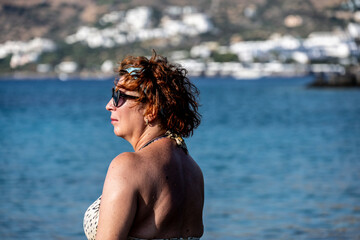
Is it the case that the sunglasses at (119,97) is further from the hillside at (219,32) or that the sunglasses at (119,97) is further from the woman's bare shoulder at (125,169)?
the hillside at (219,32)

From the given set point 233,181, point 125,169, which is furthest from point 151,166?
point 233,181

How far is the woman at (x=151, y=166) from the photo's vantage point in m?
1.90

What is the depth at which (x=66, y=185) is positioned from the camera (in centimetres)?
1259

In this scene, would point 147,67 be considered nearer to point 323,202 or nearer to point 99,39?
point 323,202

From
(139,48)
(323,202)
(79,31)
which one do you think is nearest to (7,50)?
(79,31)

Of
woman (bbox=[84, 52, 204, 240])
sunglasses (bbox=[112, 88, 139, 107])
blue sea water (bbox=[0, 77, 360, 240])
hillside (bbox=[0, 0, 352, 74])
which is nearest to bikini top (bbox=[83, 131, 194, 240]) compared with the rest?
woman (bbox=[84, 52, 204, 240])

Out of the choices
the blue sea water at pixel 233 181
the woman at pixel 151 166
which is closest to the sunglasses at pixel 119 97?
the woman at pixel 151 166

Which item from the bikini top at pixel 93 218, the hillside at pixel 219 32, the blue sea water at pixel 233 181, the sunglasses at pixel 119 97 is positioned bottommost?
the bikini top at pixel 93 218

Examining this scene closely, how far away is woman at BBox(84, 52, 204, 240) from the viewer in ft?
6.22

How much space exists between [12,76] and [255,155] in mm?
175886

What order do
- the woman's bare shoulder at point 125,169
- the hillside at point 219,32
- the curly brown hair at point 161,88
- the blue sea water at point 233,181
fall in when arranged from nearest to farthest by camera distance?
the woman's bare shoulder at point 125,169 < the curly brown hair at point 161,88 < the blue sea water at point 233,181 < the hillside at point 219,32

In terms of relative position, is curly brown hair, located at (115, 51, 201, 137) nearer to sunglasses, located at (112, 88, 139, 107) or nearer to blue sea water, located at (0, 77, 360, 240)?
sunglasses, located at (112, 88, 139, 107)

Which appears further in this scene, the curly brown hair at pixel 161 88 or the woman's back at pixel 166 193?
the curly brown hair at pixel 161 88

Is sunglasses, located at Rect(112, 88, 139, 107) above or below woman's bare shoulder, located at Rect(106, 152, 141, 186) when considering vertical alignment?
above
